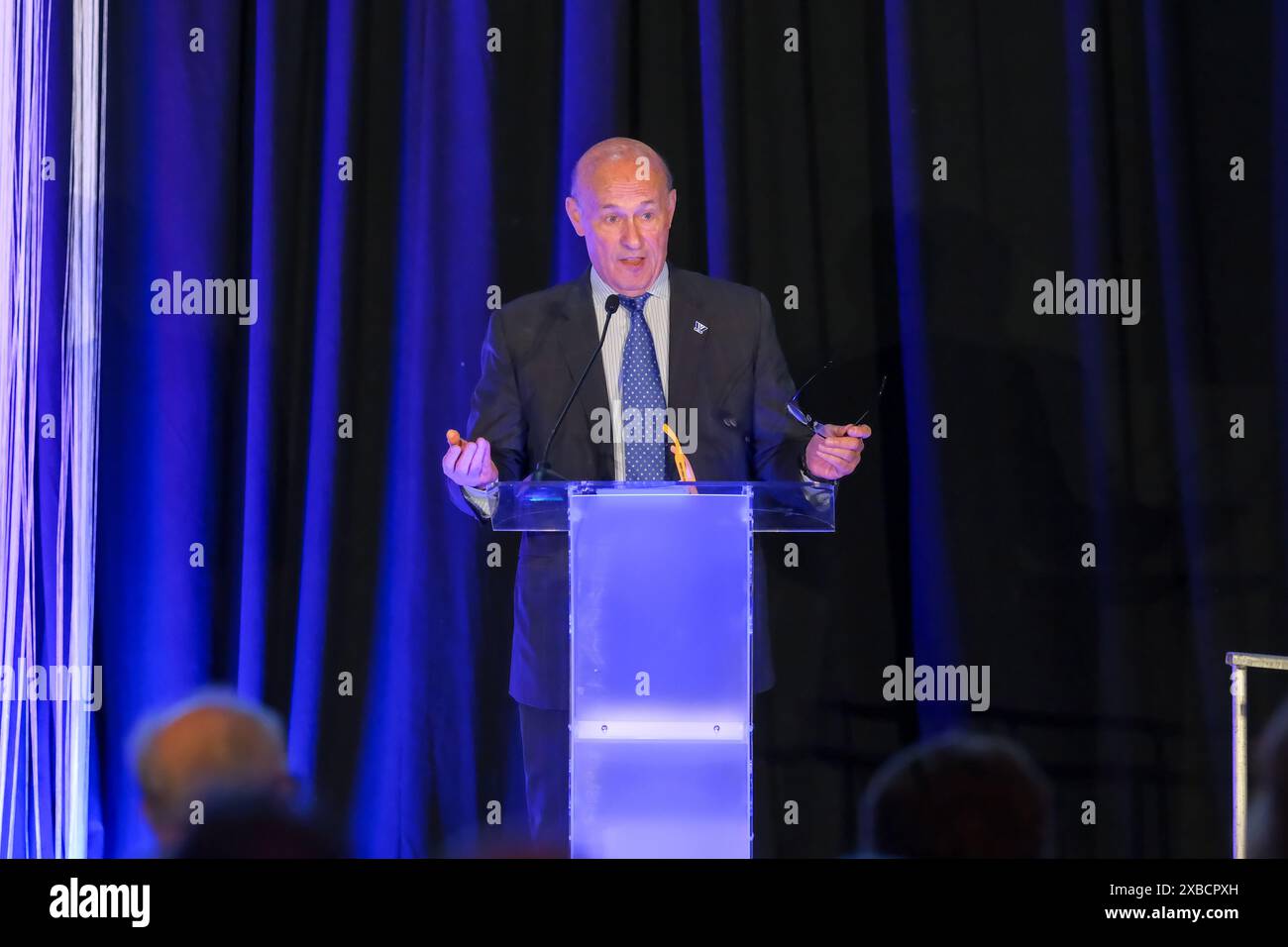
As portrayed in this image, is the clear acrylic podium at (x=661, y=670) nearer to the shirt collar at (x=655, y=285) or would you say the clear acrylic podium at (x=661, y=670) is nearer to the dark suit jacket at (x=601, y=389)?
the dark suit jacket at (x=601, y=389)

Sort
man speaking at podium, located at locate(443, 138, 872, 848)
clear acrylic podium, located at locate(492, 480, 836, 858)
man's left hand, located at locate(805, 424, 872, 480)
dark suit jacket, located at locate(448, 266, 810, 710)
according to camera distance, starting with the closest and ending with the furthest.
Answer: clear acrylic podium, located at locate(492, 480, 836, 858)
man's left hand, located at locate(805, 424, 872, 480)
man speaking at podium, located at locate(443, 138, 872, 848)
dark suit jacket, located at locate(448, 266, 810, 710)

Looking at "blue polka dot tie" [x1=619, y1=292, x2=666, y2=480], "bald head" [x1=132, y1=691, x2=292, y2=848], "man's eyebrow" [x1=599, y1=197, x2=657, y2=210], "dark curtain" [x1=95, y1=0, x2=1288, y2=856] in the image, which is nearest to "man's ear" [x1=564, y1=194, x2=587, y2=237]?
"man's eyebrow" [x1=599, y1=197, x2=657, y2=210]

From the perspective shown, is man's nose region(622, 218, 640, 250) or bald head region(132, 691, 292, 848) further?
bald head region(132, 691, 292, 848)

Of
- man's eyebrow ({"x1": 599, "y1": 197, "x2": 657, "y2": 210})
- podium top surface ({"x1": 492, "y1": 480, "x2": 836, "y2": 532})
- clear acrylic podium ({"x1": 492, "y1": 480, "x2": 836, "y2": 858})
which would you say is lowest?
clear acrylic podium ({"x1": 492, "y1": 480, "x2": 836, "y2": 858})

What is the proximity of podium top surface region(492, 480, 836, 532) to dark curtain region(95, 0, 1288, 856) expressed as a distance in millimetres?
1116

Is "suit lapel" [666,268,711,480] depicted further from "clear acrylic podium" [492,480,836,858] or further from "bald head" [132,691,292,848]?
"bald head" [132,691,292,848]

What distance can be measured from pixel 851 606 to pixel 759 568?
2.41 ft

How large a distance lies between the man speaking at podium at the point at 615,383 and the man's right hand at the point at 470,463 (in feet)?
1.27

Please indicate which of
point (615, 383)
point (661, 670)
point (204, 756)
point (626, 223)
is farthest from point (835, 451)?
point (204, 756)

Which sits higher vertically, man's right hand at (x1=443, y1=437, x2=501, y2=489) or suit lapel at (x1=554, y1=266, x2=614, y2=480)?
suit lapel at (x1=554, y1=266, x2=614, y2=480)

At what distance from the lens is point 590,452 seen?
10.4 ft

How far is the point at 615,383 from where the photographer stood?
3184 mm

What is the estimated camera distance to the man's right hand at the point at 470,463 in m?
2.60

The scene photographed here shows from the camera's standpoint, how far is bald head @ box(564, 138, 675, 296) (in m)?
3.15
